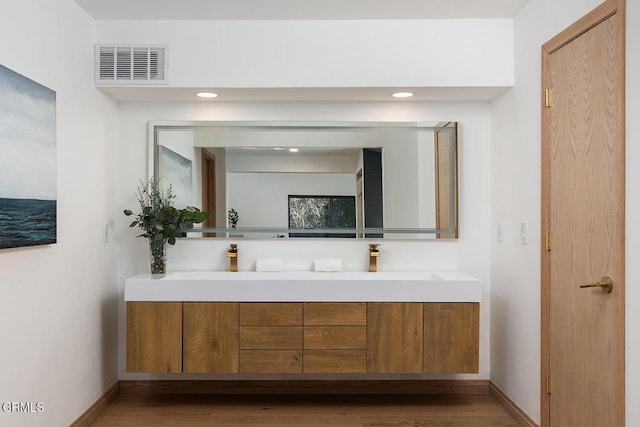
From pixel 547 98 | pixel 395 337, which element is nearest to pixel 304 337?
pixel 395 337

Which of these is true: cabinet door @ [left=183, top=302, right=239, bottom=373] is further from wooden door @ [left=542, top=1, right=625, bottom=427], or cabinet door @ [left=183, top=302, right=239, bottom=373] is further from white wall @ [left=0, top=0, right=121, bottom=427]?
wooden door @ [left=542, top=1, right=625, bottom=427]

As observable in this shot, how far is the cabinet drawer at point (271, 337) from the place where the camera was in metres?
A: 3.11

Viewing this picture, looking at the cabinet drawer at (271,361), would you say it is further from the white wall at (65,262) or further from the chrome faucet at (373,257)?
the white wall at (65,262)

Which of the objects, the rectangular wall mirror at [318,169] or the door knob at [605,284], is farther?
the rectangular wall mirror at [318,169]

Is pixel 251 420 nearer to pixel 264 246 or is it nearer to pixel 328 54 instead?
pixel 264 246

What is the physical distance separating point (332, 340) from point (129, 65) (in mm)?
2041

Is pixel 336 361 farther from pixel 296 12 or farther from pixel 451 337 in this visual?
pixel 296 12

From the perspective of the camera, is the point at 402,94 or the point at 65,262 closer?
the point at 65,262

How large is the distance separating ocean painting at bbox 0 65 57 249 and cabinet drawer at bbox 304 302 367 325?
144 centimetres

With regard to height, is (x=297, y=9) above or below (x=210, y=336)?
above

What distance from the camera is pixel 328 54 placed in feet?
10.4

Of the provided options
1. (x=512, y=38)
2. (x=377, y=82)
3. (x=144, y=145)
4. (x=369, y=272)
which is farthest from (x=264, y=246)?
(x=512, y=38)

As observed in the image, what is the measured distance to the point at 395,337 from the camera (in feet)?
10.2
